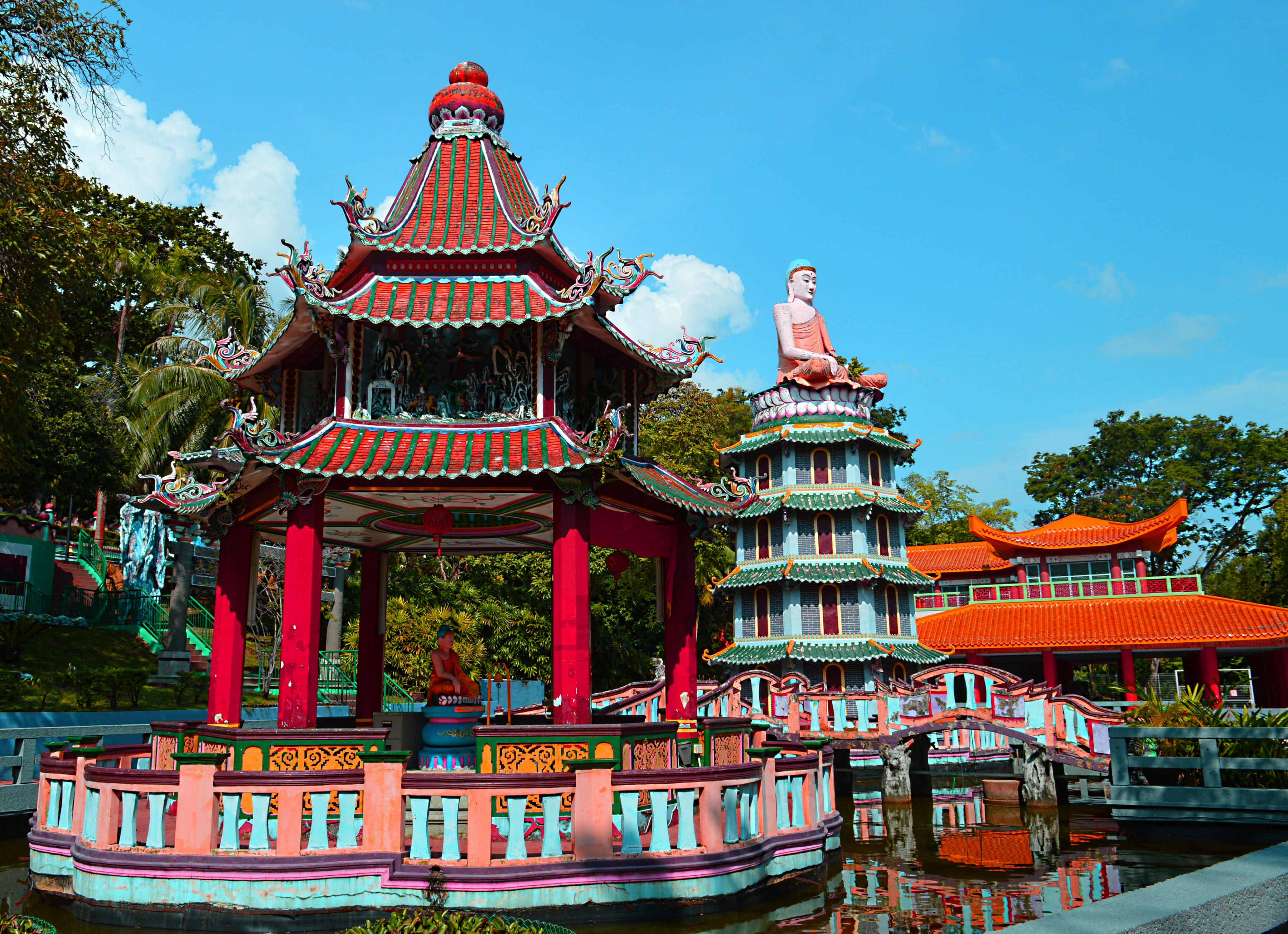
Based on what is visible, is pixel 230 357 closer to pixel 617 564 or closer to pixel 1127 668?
pixel 617 564

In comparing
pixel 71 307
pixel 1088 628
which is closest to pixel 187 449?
pixel 71 307

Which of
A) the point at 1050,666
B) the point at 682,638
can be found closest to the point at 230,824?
the point at 682,638

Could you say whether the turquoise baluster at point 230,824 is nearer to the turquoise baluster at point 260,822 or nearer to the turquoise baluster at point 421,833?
the turquoise baluster at point 260,822

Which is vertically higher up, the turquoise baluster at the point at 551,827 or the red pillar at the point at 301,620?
the red pillar at the point at 301,620

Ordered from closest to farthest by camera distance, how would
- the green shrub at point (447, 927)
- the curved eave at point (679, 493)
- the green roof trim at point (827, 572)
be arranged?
the green shrub at point (447, 927) < the curved eave at point (679, 493) < the green roof trim at point (827, 572)

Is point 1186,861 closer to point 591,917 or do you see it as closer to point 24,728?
point 591,917

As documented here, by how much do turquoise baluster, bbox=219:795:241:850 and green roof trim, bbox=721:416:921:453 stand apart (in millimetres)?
29980

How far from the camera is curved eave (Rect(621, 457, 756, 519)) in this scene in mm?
13797

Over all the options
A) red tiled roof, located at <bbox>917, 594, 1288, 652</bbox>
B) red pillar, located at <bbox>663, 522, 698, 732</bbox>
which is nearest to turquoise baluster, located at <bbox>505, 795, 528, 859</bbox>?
red pillar, located at <bbox>663, 522, 698, 732</bbox>

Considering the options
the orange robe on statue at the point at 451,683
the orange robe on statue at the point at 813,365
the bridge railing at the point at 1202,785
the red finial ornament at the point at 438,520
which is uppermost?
the orange robe on statue at the point at 813,365

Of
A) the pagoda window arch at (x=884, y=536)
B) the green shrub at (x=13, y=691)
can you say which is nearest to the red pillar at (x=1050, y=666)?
the pagoda window arch at (x=884, y=536)

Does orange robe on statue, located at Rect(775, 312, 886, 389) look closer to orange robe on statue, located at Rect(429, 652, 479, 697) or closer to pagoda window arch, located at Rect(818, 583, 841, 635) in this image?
pagoda window arch, located at Rect(818, 583, 841, 635)

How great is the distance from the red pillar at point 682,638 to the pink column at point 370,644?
5.32m

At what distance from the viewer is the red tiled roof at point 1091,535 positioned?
136 feet
